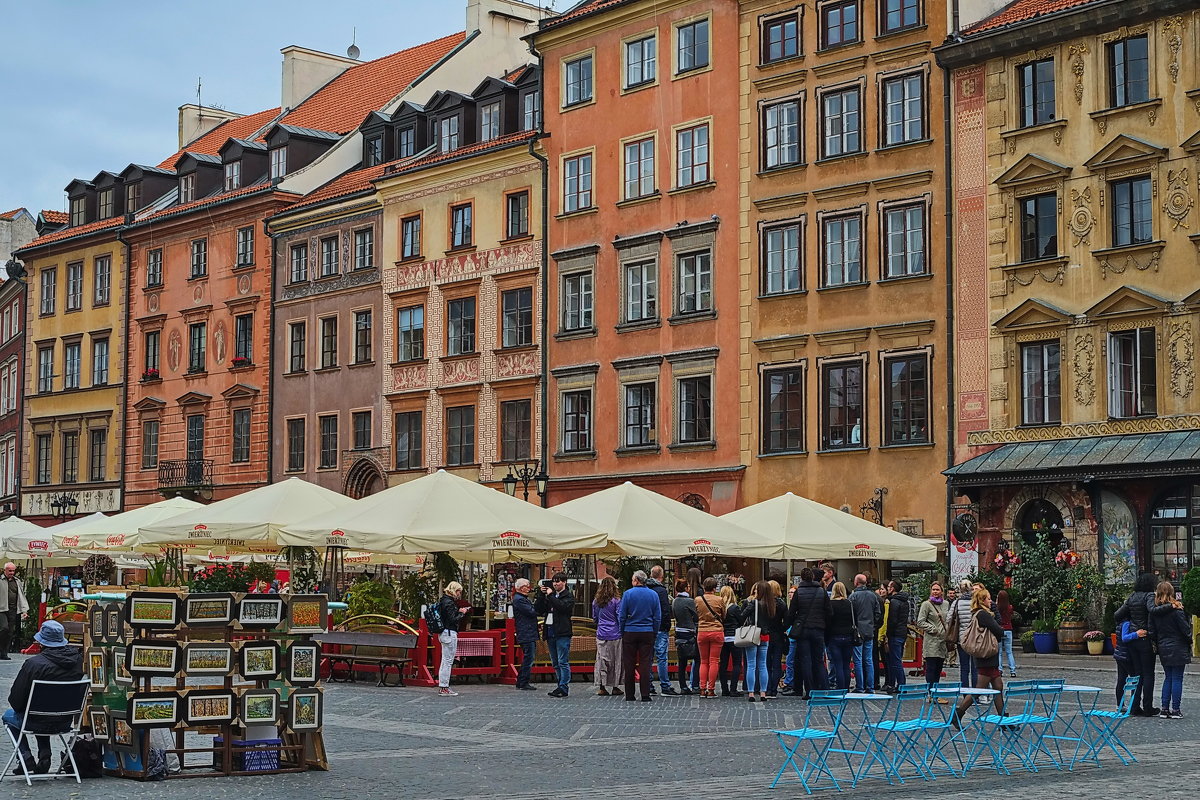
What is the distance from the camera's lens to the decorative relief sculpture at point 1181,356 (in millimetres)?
33375

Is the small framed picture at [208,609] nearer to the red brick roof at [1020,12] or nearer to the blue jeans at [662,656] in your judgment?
the blue jeans at [662,656]

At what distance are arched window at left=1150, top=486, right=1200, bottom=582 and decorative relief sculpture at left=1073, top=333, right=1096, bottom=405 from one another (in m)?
2.53

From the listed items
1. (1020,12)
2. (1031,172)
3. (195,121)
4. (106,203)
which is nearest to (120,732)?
(1031,172)

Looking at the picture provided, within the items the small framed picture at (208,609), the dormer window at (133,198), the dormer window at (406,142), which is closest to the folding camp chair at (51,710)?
the small framed picture at (208,609)

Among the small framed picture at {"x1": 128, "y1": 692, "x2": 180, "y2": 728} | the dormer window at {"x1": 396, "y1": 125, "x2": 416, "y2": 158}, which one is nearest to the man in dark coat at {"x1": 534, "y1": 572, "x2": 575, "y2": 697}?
the small framed picture at {"x1": 128, "y1": 692, "x2": 180, "y2": 728}

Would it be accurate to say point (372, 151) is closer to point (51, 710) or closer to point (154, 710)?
point (154, 710)

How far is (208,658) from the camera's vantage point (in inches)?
600

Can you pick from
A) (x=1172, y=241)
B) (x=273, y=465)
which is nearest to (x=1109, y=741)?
(x=1172, y=241)

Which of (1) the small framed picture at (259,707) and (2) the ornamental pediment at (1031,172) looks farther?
(2) the ornamental pediment at (1031,172)

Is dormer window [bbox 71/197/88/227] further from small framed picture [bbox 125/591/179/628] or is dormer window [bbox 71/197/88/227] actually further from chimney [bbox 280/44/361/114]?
small framed picture [bbox 125/591/179/628]

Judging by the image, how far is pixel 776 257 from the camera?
4091 centimetres

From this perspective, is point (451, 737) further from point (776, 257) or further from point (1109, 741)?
point (776, 257)

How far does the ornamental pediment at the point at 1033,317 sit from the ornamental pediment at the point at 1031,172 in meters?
2.42

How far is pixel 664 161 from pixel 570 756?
28.4 m
